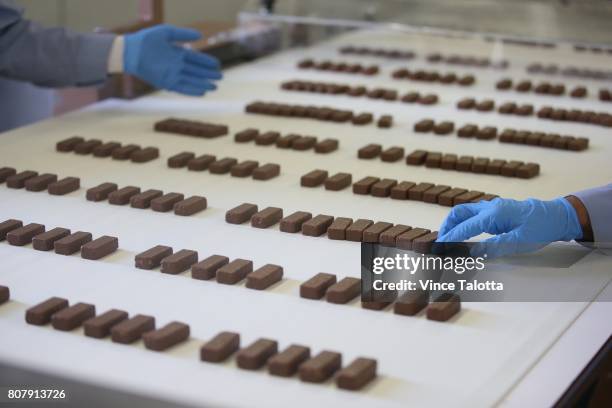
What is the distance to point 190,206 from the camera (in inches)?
112

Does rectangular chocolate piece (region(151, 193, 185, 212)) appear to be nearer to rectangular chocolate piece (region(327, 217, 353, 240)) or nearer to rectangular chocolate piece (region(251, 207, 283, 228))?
rectangular chocolate piece (region(251, 207, 283, 228))

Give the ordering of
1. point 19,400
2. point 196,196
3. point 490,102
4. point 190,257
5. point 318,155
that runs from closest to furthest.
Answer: point 19,400 < point 190,257 < point 196,196 < point 318,155 < point 490,102

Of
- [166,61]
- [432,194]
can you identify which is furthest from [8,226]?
[166,61]

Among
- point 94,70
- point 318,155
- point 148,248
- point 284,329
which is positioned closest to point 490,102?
point 318,155

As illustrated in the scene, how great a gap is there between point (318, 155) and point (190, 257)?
110 centimetres

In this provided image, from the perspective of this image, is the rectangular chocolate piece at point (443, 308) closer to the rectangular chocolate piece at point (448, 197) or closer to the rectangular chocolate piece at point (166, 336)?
the rectangular chocolate piece at point (166, 336)

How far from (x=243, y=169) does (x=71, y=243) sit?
79cm

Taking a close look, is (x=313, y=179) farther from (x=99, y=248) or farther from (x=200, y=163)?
(x=99, y=248)

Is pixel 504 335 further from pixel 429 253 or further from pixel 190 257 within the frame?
pixel 190 257

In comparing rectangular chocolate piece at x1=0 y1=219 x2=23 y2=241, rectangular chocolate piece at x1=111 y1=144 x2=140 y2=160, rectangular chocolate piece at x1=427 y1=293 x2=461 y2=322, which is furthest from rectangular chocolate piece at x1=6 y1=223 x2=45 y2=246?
rectangular chocolate piece at x1=427 y1=293 x2=461 y2=322

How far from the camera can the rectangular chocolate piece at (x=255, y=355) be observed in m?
1.91

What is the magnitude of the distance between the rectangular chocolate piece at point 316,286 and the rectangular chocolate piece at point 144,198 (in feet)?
2.49

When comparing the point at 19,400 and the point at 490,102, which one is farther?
the point at 490,102

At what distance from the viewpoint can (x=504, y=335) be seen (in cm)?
212
